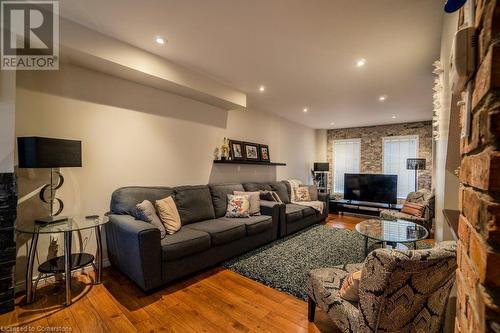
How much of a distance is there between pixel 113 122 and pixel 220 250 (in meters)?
2.10

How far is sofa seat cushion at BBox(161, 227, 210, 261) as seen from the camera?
7.64 ft

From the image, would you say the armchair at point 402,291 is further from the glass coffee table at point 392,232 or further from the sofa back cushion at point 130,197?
the sofa back cushion at point 130,197

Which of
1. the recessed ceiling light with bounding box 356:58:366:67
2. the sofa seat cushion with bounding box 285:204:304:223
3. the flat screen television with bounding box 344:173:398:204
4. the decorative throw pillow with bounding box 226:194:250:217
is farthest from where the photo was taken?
the flat screen television with bounding box 344:173:398:204

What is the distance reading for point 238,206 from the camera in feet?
11.9

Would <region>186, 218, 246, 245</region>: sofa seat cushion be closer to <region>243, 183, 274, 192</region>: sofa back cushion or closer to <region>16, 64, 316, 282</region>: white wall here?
<region>16, 64, 316, 282</region>: white wall

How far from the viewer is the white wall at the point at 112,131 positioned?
2.34 metres

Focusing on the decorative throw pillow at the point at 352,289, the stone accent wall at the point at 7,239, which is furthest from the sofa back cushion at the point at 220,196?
the decorative throw pillow at the point at 352,289

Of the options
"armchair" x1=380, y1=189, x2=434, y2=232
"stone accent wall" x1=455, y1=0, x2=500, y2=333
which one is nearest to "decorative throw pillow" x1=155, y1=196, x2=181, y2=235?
"stone accent wall" x1=455, y1=0, x2=500, y2=333

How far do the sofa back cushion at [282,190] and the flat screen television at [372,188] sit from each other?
6.97 feet

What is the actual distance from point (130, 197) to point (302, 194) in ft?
12.1

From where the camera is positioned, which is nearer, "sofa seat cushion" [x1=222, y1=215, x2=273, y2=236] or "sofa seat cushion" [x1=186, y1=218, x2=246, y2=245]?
"sofa seat cushion" [x1=186, y1=218, x2=246, y2=245]

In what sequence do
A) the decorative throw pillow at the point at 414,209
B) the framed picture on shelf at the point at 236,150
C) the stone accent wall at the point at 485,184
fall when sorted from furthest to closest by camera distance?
1. the framed picture on shelf at the point at 236,150
2. the decorative throw pillow at the point at 414,209
3. the stone accent wall at the point at 485,184

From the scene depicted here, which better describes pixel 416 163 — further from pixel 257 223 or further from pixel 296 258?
pixel 257 223

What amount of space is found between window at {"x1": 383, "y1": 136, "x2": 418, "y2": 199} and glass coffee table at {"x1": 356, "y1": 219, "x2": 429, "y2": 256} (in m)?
3.64
